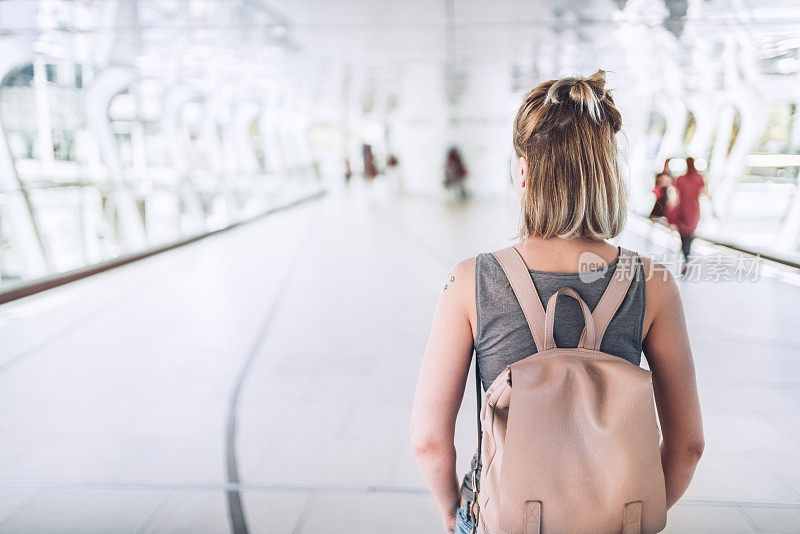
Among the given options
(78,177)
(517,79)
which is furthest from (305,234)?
(517,79)

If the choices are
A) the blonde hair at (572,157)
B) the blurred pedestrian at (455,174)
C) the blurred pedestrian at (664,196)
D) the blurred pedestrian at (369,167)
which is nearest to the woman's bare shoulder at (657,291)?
the blonde hair at (572,157)

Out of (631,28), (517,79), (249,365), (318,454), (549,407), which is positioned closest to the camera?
(549,407)

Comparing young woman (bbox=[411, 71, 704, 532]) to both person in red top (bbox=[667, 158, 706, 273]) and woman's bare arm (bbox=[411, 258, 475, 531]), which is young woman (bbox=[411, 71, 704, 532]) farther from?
person in red top (bbox=[667, 158, 706, 273])

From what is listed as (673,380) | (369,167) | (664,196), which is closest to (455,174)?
(369,167)

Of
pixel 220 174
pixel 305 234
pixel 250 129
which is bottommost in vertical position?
pixel 305 234

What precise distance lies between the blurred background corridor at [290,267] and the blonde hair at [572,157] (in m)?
0.10

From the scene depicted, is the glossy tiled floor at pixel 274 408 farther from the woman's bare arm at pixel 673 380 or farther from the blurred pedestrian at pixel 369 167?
the blurred pedestrian at pixel 369 167

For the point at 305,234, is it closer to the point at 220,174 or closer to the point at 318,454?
the point at 220,174

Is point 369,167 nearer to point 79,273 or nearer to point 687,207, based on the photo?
point 79,273

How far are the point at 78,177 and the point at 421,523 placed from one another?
9.91m

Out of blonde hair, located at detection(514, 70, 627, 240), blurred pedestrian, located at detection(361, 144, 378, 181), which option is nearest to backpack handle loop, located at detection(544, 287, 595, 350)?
blonde hair, located at detection(514, 70, 627, 240)

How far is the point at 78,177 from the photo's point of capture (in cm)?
1008

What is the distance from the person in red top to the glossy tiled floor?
0.38 feet

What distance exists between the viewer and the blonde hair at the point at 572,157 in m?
1.07
